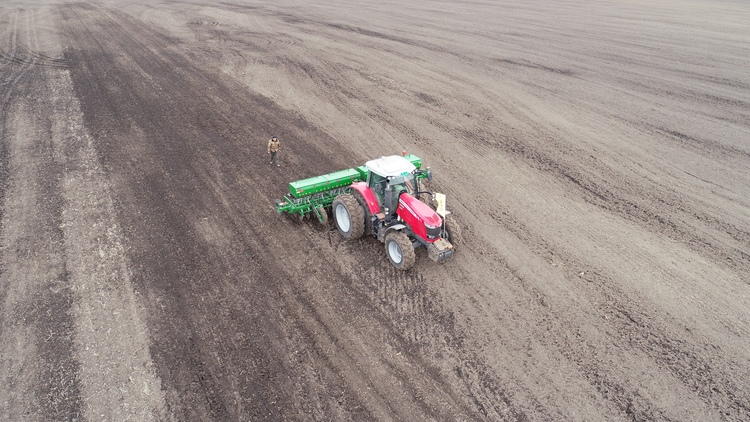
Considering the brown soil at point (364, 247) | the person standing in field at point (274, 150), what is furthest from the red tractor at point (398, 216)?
the person standing in field at point (274, 150)

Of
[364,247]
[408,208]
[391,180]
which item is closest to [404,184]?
[391,180]

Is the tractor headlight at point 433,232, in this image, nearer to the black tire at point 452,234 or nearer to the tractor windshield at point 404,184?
the black tire at point 452,234

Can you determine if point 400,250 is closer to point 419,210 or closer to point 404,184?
point 419,210

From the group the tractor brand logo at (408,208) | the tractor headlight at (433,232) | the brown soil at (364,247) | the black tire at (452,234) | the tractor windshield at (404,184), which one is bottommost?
the brown soil at (364,247)

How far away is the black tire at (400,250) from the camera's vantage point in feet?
29.2

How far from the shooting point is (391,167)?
30.9 ft

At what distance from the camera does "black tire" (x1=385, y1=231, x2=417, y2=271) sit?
891 cm

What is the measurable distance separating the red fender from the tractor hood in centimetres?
54

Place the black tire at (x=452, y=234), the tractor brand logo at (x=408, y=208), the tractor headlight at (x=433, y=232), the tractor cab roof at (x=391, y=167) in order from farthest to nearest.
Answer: the black tire at (x=452, y=234)
the tractor cab roof at (x=391, y=167)
the tractor brand logo at (x=408, y=208)
the tractor headlight at (x=433, y=232)

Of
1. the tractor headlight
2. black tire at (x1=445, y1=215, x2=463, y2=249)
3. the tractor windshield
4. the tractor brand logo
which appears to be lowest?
black tire at (x1=445, y1=215, x2=463, y2=249)

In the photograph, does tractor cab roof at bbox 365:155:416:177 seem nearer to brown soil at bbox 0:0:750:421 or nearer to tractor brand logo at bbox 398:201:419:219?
tractor brand logo at bbox 398:201:419:219

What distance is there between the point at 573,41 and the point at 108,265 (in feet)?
93.9

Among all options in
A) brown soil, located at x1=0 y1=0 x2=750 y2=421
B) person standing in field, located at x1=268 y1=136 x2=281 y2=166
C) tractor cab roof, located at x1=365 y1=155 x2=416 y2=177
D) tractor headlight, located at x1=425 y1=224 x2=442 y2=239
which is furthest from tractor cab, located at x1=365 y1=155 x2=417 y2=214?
person standing in field, located at x1=268 y1=136 x2=281 y2=166

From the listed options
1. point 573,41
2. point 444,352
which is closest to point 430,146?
point 444,352
